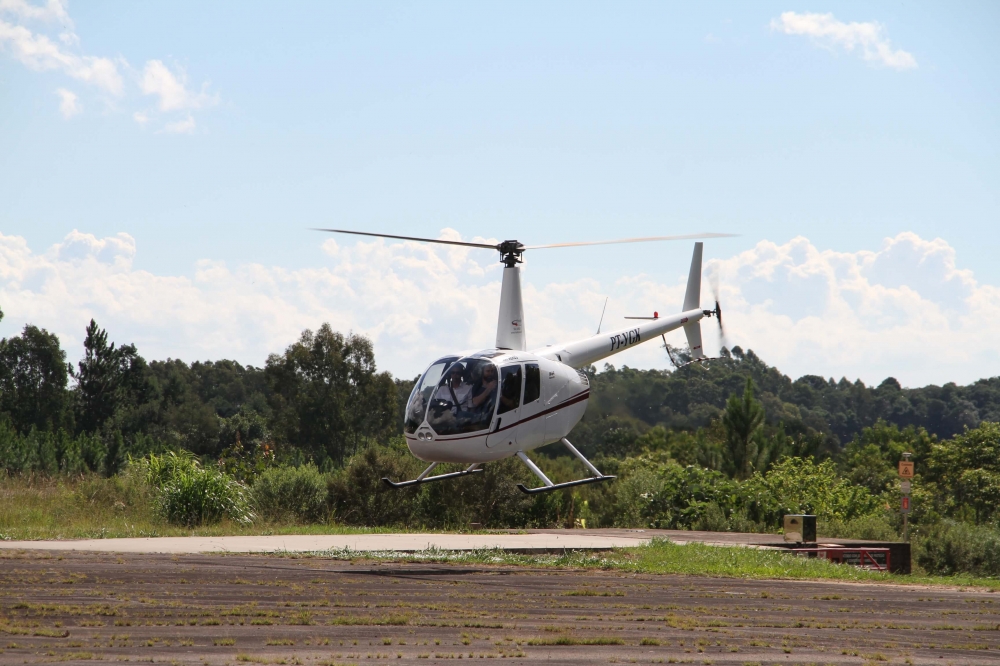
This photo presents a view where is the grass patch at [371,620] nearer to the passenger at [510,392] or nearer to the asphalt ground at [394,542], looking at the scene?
the asphalt ground at [394,542]

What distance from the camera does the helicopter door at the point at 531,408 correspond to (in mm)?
15586

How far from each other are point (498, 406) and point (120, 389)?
62.8m

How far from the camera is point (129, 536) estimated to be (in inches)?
670

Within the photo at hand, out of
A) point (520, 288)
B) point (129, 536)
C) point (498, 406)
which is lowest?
point (129, 536)

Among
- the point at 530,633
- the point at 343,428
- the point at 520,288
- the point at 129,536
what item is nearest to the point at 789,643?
the point at 530,633

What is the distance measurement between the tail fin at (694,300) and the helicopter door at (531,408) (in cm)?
729

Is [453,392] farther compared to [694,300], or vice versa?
[694,300]

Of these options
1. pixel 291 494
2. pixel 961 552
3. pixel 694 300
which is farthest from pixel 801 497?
pixel 291 494

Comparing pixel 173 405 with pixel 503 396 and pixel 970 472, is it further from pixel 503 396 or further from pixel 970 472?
pixel 503 396

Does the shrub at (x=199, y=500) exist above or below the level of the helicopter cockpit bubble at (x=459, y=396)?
below

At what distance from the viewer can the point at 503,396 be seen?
15055 millimetres

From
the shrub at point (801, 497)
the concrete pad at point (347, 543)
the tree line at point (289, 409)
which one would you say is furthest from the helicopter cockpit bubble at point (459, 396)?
the tree line at point (289, 409)

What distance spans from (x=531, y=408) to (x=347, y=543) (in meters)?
3.76

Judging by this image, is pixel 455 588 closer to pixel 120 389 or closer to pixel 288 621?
pixel 288 621
